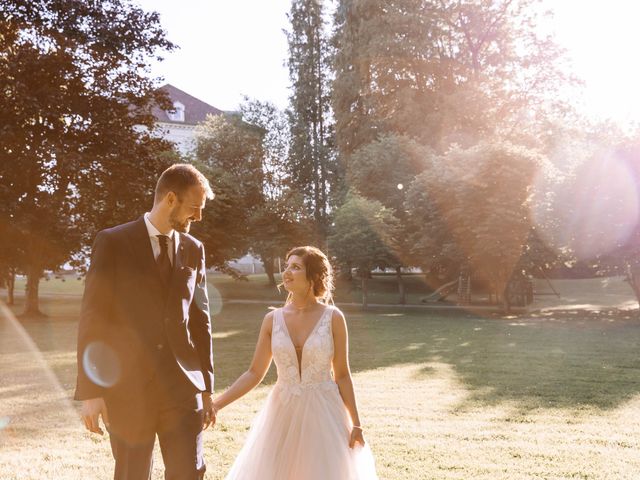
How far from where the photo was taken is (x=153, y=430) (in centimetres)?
382

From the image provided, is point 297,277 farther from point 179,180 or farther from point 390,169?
point 390,169

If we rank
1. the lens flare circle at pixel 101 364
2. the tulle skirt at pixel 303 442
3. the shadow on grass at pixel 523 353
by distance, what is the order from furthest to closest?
the shadow on grass at pixel 523 353
the tulle skirt at pixel 303 442
the lens flare circle at pixel 101 364

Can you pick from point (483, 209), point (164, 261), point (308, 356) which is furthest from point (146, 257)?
point (483, 209)

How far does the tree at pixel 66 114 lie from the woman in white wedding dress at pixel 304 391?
71.1 ft

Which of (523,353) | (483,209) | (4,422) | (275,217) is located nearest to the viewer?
(4,422)

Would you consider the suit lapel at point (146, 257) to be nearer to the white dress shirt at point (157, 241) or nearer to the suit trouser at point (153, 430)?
the white dress shirt at point (157, 241)

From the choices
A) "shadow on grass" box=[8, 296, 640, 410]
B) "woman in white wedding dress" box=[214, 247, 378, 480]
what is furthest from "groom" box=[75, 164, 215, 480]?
"shadow on grass" box=[8, 296, 640, 410]

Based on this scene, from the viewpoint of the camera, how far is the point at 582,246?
26766mm

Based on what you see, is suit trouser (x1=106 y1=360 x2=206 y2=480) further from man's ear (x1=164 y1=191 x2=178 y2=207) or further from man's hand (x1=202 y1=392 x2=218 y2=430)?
man's ear (x1=164 y1=191 x2=178 y2=207)

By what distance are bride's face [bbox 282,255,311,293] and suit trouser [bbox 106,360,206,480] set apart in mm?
1136

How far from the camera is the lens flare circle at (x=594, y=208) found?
A: 2577cm

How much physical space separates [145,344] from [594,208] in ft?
83.3

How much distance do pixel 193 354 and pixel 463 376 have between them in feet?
34.2

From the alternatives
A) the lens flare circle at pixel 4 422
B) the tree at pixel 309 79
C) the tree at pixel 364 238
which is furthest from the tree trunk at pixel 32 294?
the tree at pixel 309 79
